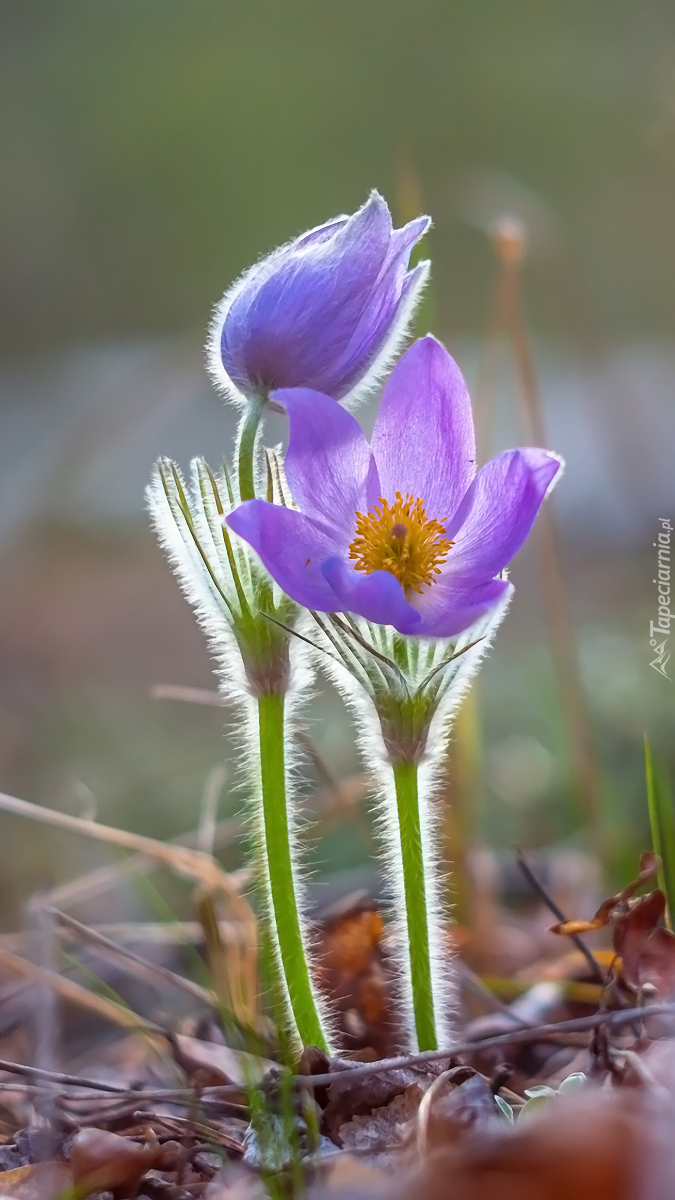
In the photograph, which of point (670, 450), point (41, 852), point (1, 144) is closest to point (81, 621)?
point (41, 852)

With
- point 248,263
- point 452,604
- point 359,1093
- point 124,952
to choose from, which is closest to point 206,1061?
point 124,952

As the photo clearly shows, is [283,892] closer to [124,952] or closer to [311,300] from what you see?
[124,952]

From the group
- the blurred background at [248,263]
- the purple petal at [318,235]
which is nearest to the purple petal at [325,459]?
the purple petal at [318,235]

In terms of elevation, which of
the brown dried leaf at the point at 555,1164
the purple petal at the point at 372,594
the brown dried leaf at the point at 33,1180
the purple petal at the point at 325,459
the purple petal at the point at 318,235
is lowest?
the brown dried leaf at the point at 33,1180

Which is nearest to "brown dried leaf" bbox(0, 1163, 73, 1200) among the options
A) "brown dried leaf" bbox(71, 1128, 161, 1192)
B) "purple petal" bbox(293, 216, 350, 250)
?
"brown dried leaf" bbox(71, 1128, 161, 1192)

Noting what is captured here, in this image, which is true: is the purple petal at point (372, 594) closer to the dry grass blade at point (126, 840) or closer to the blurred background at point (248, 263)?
the dry grass blade at point (126, 840)

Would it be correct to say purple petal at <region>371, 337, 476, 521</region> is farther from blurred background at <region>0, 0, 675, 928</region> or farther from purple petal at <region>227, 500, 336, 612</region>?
blurred background at <region>0, 0, 675, 928</region>
